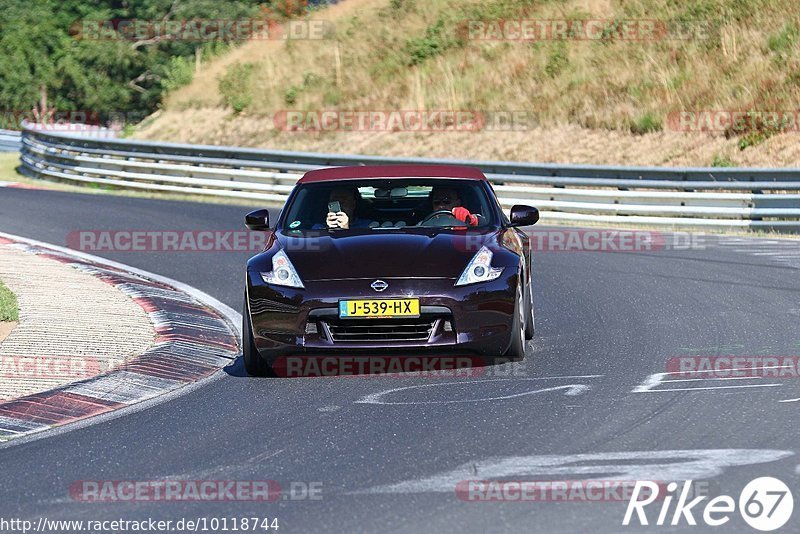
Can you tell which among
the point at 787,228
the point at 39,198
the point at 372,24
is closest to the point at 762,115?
the point at 787,228

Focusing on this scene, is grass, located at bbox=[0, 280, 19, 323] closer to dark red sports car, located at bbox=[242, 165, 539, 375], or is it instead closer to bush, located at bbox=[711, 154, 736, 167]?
dark red sports car, located at bbox=[242, 165, 539, 375]

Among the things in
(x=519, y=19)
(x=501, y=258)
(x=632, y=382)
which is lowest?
(x=632, y=382)

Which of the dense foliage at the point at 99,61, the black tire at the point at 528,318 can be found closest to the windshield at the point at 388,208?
the black tire at the point at 528,318

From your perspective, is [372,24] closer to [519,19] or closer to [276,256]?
[519,19]

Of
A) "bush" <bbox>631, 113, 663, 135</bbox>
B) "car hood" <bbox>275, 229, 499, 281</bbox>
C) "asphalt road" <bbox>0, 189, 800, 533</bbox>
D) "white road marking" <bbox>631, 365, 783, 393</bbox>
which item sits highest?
"bush" <bbox>631, 113, 663, 135</bbox>

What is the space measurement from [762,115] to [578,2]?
34.6 ft

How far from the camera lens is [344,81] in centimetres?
3719

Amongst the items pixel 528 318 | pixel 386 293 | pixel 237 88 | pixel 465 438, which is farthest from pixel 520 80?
pixel 465 438

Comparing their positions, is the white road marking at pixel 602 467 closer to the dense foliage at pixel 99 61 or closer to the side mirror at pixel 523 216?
the side mirror at pixel 523 216

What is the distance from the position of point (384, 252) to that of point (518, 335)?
1.08 m

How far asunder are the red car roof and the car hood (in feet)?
2.45

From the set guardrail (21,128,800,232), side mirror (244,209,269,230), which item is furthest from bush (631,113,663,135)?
side mirror (244,209,269,230)

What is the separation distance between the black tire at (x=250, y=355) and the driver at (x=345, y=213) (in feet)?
3.85

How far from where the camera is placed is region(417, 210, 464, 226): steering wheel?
10078 mm
